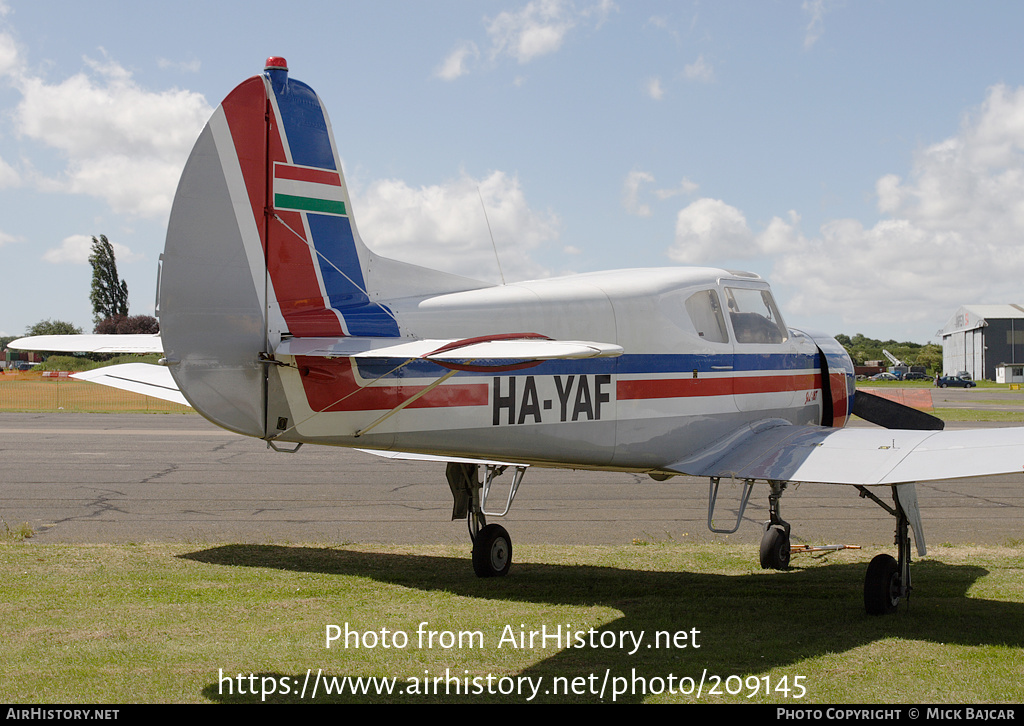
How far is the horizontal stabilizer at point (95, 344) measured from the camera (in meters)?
6.87

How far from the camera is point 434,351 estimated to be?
5453mm

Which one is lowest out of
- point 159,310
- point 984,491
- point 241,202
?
point 984,491

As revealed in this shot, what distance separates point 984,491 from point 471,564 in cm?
1115

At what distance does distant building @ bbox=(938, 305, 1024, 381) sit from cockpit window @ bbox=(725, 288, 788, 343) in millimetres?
112701

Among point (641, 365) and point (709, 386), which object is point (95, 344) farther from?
point (709, 386)

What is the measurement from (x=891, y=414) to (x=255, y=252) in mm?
7992

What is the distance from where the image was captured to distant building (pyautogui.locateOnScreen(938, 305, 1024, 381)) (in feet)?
364

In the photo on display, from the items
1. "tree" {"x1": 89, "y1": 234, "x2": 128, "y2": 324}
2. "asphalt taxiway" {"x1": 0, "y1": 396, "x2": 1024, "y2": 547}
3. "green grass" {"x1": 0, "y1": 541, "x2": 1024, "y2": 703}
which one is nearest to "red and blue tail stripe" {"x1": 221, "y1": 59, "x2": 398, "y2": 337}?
"green grass" {"x1": 0, "y1": 541, "x2": 1024, "y2": 703}

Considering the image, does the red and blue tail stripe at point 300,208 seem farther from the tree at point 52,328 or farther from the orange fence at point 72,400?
the tree at point 52,328

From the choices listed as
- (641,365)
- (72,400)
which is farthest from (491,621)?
(72,400)

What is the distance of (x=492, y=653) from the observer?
6.25m

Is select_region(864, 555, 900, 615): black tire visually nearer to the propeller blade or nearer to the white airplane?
the white airplane
